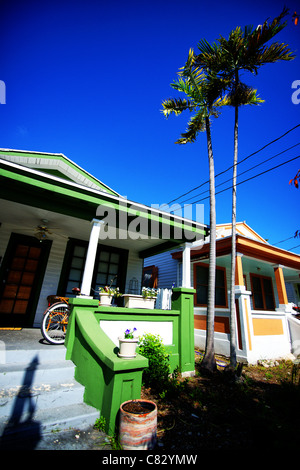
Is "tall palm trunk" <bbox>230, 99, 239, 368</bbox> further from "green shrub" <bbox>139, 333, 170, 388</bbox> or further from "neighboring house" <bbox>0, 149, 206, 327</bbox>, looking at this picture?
"green shrub" <bbox>139, 333, 170, 388</bbox>

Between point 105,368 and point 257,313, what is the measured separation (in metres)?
5.98

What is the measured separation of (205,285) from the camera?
9.37 m

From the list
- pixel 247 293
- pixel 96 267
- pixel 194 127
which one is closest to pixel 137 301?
pixel 96 267

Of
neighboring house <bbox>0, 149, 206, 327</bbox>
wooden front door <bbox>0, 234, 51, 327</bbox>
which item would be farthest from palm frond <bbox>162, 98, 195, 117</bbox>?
wooden front door <bbox>0, 234, 51, 327</bbox>

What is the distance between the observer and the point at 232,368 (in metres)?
5.41

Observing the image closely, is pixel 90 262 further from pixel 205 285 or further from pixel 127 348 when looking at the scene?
pixel 205 285

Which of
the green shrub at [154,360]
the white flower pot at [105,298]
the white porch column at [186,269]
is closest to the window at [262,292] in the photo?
the white porch column at [186,269]

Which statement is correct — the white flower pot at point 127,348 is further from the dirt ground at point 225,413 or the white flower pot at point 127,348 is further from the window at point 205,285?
the window at point 205,285

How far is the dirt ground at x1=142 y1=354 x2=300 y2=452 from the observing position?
224cm

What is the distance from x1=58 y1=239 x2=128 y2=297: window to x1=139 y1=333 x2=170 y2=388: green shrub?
2279 mm

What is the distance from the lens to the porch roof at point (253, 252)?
752 cm

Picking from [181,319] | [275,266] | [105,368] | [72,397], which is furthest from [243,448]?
[275,266]

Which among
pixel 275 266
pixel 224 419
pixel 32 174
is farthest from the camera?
pixel 275 266

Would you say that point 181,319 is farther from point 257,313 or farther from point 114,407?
point 257,313
